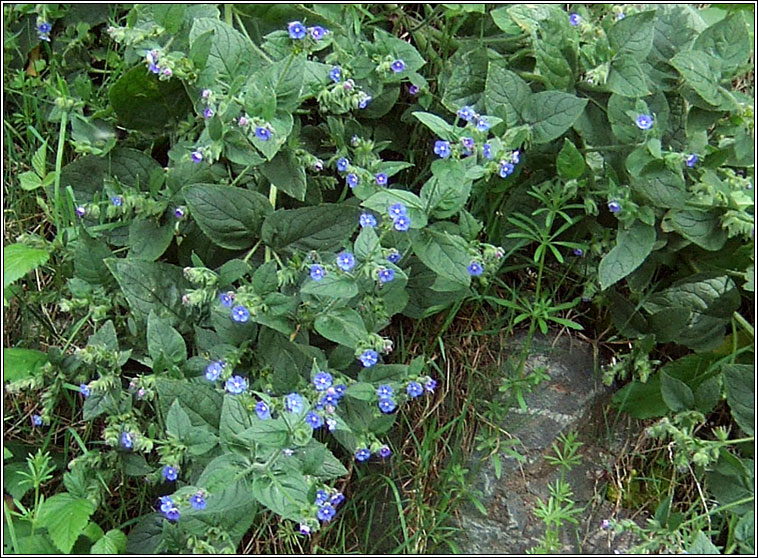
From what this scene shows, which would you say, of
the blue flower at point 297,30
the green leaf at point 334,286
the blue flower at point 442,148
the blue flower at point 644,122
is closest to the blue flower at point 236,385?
the green leaf at point 334,286

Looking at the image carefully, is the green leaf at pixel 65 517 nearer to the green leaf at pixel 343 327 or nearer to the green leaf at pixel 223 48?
the green leaf at pixel 343 327

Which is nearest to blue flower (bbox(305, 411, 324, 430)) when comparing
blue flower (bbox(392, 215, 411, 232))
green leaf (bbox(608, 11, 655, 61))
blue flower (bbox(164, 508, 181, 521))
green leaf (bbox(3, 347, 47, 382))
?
blue flower (bbox(164, 508, 181, 521))

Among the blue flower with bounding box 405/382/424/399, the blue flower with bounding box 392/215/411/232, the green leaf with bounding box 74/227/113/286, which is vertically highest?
the blue flower with bounding box 392/215/411/232

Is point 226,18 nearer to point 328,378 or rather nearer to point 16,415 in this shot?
point 328,378

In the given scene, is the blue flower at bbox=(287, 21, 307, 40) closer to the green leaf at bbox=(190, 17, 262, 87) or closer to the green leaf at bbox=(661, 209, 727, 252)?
the green leaf at bbox=(190, 17, 262, 87)

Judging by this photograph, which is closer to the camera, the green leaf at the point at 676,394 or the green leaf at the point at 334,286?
the green leaf at the point at 334,286

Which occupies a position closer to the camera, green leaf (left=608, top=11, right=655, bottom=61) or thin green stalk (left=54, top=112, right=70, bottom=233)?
green leaf (left=608, top=11, right=655, bottom=61)

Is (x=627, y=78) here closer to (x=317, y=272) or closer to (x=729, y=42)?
(x=729, y=42)
